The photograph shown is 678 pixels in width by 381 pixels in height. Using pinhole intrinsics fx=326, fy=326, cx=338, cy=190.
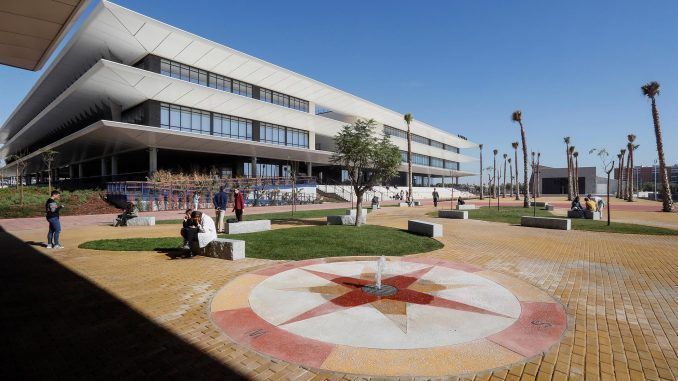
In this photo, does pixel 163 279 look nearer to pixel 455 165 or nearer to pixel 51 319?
pixel 51 319

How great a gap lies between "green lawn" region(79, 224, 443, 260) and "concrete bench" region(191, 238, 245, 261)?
51 centimetres

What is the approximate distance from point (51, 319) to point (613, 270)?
36.4 feet

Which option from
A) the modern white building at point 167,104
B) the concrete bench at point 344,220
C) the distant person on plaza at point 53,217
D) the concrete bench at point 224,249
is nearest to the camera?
the concrete bench at point 224,249

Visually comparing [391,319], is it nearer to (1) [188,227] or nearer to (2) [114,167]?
(1) [188,227]

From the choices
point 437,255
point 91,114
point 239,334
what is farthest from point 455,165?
point 239,334

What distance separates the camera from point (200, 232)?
895 centimetres

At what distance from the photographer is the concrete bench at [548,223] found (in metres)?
14.8

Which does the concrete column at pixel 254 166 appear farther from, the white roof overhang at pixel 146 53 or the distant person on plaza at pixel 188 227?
the distant person on plaza at pixel 188 227

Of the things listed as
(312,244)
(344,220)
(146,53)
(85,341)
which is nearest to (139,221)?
(344,220)

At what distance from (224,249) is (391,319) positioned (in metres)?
5.59

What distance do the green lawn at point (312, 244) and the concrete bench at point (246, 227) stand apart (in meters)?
0.32

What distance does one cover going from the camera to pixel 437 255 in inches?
370

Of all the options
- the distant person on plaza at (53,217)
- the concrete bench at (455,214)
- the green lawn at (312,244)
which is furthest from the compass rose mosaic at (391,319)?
the concrete bench at (455,214)

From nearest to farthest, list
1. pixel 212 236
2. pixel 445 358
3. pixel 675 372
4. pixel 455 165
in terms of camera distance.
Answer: pixel 675 372 → pixel 445 358 → pixel 212 236 → pixel 455 165
